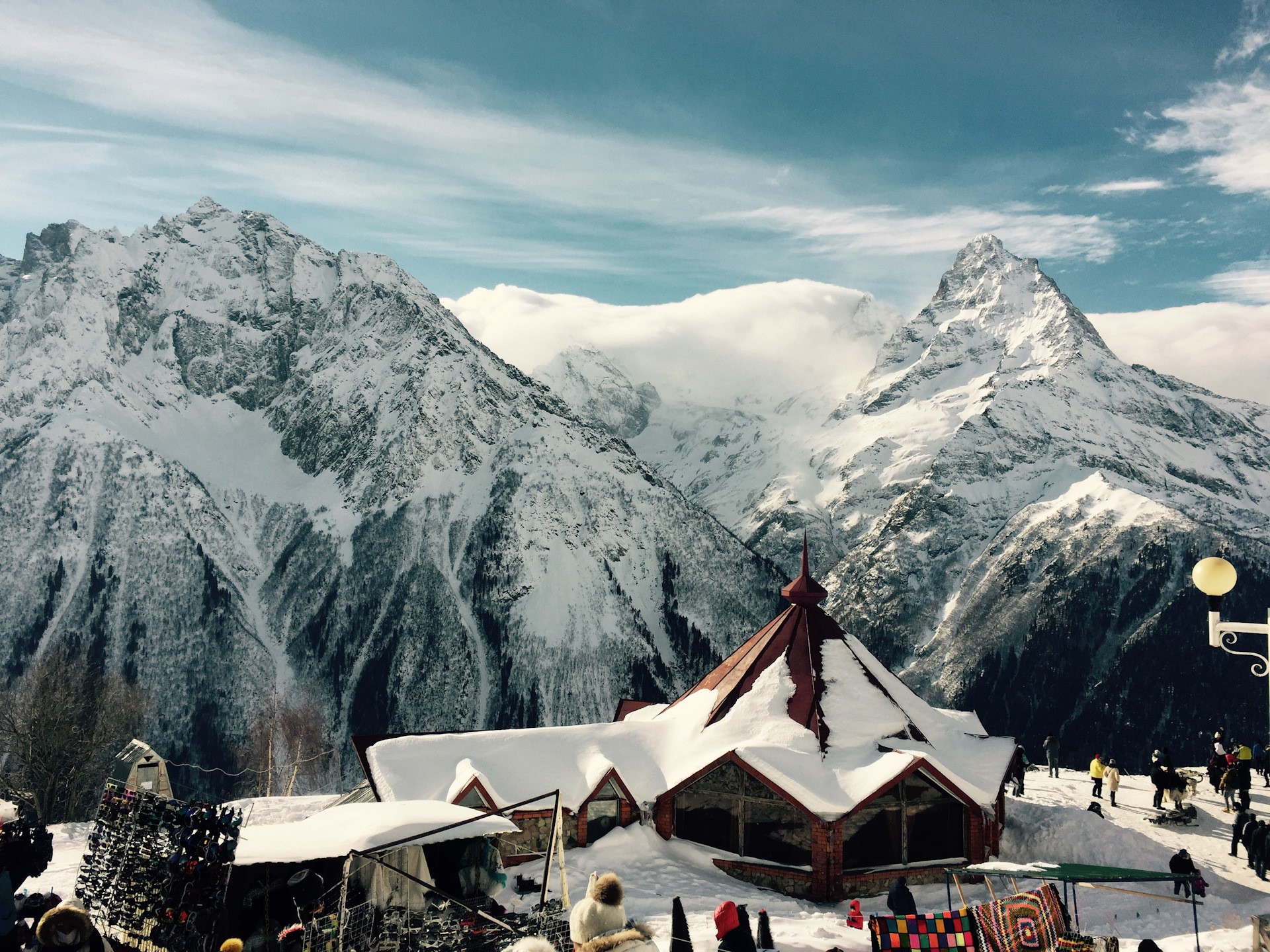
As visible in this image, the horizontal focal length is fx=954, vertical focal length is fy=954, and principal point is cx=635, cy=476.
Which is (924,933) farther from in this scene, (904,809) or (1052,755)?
(1052,755)

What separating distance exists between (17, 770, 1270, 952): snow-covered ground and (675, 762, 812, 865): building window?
0.89 metres

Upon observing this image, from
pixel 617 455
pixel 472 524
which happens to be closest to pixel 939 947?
pixel 472 524

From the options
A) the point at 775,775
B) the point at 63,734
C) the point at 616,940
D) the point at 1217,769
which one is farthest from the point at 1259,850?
the point at 63,734

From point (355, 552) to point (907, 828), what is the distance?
486ft

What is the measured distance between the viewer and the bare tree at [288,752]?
110312 mm

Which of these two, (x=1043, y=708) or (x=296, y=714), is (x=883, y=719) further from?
(x=1043, y=708)

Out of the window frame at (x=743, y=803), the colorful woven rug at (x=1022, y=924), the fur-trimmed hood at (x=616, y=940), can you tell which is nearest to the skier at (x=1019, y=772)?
the window frame at (x=743, y=803)

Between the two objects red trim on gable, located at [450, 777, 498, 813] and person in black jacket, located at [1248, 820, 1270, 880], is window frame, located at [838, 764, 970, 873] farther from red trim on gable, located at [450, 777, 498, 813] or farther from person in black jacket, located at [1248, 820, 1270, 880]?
red trim on gable, located at [450, 777, 498, 813]

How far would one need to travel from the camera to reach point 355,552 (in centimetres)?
16975

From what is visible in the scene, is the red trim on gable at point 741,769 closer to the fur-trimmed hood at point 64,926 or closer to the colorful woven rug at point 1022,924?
the colorful woven rug at point 1022,924

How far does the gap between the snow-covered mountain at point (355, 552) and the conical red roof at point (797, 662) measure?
337ft

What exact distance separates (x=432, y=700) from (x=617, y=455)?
6300 centimetres

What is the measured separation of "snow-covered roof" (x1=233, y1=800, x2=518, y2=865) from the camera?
58.0 feet

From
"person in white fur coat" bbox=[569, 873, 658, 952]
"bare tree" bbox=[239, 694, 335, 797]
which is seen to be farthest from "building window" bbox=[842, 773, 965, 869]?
"bare tree" bbox=[239, 694, 335, 797]
